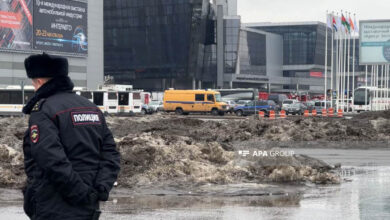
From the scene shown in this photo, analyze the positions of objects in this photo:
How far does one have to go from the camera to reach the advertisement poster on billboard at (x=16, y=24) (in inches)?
3324

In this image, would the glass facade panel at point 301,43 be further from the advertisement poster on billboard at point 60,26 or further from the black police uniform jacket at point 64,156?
the black police uniform jacket at point 64,156

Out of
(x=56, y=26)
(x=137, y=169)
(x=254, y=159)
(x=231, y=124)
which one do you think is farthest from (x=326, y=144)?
(x=56, y=26)

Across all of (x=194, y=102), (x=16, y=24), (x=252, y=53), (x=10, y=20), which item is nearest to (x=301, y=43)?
(x=252, y=53)

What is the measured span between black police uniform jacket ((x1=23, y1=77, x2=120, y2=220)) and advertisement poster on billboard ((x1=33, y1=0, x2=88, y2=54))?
86.6 meters

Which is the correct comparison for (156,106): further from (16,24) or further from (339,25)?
(16,24)

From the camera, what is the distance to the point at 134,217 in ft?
32.6

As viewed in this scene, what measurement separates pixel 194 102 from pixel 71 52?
114 ft

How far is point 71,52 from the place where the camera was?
310 feet

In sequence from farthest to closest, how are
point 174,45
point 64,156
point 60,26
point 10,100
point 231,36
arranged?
point 231,36 → point 174,45 → point 60,26 → point 10,100 → point 64,156

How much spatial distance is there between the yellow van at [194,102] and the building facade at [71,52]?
28.3 m

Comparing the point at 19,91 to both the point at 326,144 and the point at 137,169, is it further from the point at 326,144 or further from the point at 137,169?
the point at 137,169

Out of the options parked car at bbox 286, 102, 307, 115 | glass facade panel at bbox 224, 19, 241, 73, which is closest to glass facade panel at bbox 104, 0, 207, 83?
glass facade panel at bbox 224, 19, 241, 73

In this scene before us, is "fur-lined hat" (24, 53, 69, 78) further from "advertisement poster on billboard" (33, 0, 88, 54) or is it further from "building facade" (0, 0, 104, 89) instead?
"advertisement poster on billboard" (33, 0, 88, 54)

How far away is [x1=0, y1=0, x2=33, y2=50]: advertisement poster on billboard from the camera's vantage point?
3324 inches
